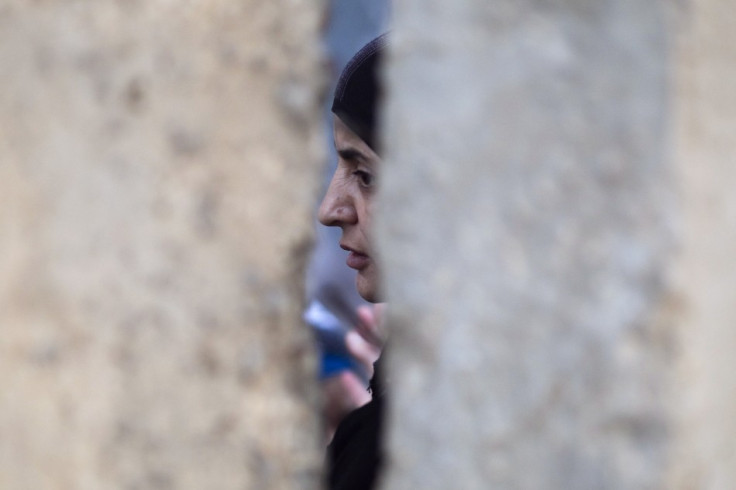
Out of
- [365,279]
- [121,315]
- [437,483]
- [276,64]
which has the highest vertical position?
[365,279]

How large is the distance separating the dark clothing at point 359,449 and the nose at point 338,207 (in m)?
0.40

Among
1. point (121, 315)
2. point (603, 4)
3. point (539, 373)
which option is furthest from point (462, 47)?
point (121, 315)

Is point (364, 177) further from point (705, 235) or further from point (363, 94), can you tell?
point (705, 235)

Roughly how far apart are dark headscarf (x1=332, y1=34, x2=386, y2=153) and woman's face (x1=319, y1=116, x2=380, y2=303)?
3cm

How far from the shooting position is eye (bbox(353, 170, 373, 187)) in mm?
1729

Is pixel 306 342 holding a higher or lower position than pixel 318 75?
lower

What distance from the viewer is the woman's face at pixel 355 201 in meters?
1.74

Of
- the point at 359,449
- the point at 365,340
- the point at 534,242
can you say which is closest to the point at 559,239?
the point at 534,242

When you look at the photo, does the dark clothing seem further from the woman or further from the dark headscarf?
the dark headscarf

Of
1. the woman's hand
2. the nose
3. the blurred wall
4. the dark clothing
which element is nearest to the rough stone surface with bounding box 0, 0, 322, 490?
the blurred wall

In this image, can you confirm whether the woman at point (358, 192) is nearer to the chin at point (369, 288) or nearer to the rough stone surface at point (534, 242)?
the chin at point (369, 288)

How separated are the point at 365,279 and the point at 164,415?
116 centimetres

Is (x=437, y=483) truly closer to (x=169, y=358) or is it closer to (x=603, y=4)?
(x=169, y=358)

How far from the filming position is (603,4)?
0.70m
